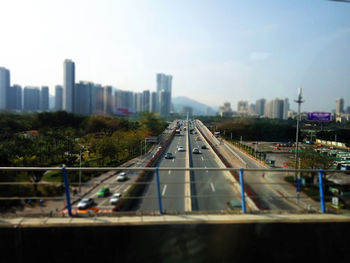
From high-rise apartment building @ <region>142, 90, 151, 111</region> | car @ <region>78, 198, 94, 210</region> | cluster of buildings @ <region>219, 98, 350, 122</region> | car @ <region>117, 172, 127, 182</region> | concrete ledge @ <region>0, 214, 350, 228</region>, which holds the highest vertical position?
high-rise apartment building @ <region>142, 90, 151, 111</region>

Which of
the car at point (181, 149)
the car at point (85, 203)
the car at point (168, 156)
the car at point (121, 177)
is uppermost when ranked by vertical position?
the car at point (121, 177)

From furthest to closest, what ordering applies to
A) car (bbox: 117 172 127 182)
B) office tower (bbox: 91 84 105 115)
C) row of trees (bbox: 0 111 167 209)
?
office tower (bbox: 91 84 105 115), row of trees (bbox: 0 111 167 209), car (bbox: 117 172 127 182)

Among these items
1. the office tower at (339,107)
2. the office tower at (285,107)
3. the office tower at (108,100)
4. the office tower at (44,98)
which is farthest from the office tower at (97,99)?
the office tower at (339,107)

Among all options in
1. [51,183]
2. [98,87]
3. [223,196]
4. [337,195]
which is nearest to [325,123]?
[337,195]

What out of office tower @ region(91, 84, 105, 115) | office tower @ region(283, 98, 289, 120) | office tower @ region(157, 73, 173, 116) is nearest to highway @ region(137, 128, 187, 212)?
office tower @ region(283, 98, 289, 120)

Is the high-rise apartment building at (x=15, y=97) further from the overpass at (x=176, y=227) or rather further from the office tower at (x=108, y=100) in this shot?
the overpass at (x=176, y=227)

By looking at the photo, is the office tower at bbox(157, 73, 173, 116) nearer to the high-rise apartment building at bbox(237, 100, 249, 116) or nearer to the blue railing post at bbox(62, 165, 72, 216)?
the high-rise apartment building at bbox(237, 100, 249, 116)

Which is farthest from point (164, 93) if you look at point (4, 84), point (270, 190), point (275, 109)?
point (270, 190)
